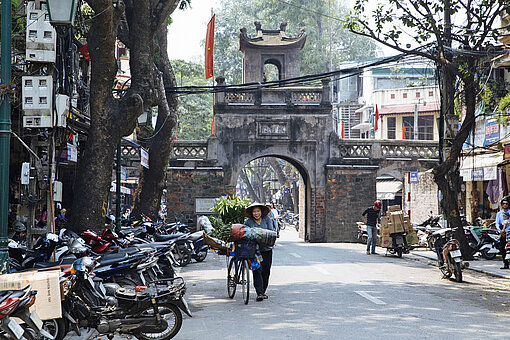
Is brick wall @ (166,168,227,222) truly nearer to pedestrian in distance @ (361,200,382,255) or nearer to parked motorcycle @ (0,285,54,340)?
pedestrian in distance @ (361,200,382,255)

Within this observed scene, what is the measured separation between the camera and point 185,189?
90.4 ft

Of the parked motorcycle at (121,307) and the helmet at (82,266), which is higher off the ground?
the helmet at (82,266)

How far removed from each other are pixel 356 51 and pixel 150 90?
42523 millimetres

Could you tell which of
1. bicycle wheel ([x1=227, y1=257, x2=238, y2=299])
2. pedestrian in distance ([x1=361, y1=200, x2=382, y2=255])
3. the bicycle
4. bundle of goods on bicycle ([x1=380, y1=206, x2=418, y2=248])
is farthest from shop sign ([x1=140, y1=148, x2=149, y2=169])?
bundle of goods on bicycle ([x1=380, y1=206, x2=418, y2=248])

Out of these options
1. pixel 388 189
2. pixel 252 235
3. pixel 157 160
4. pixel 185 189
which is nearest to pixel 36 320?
pixel 252 235

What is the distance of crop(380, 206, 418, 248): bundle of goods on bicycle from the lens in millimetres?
18438

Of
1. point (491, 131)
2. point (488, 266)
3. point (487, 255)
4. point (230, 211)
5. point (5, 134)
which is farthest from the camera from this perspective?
point (491, 131)

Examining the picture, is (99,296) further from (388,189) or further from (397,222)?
(388,189)

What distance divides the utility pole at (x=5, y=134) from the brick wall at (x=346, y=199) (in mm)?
21270

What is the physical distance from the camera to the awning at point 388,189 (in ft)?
129

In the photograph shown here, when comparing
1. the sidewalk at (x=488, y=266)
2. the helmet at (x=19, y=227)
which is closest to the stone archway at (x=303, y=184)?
the sidewalk at (x=488, y=266)

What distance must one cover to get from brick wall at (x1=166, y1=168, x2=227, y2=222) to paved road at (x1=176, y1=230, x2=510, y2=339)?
42.1ft

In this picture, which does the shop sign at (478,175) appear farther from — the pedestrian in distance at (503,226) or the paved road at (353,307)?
the paved road at (353,307)

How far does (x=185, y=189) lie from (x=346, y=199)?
7087 mm
